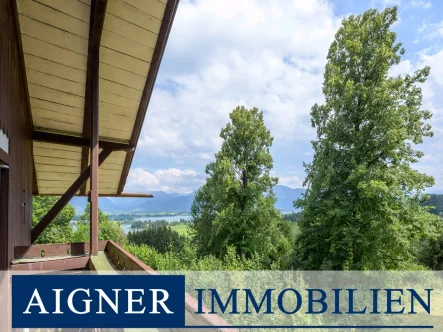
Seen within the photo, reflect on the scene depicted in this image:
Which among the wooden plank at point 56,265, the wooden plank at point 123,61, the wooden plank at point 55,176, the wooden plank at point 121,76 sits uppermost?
the wooden plank at point 123,61

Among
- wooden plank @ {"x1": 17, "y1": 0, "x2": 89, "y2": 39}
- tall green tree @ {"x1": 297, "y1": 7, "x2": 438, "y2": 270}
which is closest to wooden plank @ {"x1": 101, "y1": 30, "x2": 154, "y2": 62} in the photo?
wooden plank @ {"x1": 17, "y1": 0, "x2": 89, "y2": 39}

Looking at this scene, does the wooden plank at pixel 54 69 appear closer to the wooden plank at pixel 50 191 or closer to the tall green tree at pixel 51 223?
the wooden plank at pixel 50 191

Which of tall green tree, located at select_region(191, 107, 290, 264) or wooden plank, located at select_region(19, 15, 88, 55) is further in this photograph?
tall green tree, located at select_region(191, 107, 290, 264)

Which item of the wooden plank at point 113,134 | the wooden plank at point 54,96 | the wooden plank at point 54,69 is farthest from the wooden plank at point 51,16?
the wooden plank at point 113,134

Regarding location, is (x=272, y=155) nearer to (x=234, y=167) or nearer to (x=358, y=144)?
(x=234, y=167)

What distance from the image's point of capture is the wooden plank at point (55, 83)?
3889 millimetres

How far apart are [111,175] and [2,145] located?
3372mm

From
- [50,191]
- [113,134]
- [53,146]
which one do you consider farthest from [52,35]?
[50,191]

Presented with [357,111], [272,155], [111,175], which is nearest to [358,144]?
[357,111]

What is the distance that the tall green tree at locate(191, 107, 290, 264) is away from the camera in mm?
12891

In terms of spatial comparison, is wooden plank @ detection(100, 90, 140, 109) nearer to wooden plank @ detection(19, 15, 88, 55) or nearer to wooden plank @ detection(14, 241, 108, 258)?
wooden plank @ detection(19, 15, 88, 55)

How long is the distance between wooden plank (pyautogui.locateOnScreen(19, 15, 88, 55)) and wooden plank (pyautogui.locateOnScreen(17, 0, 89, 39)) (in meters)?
0.06

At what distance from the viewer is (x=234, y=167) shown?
13812mm

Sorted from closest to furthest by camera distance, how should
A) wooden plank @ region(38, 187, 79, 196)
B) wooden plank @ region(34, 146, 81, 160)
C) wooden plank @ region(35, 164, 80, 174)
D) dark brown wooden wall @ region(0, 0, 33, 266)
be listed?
1. dark brown wooden wall @ region(0, 0, 33, 266)
2. wooden plank @ region(34, 146, 81, 160)
3. wooden plank @ region(35, 164, 80, 174)
4. wooden plank @ region(38, 187, 79, 196)
